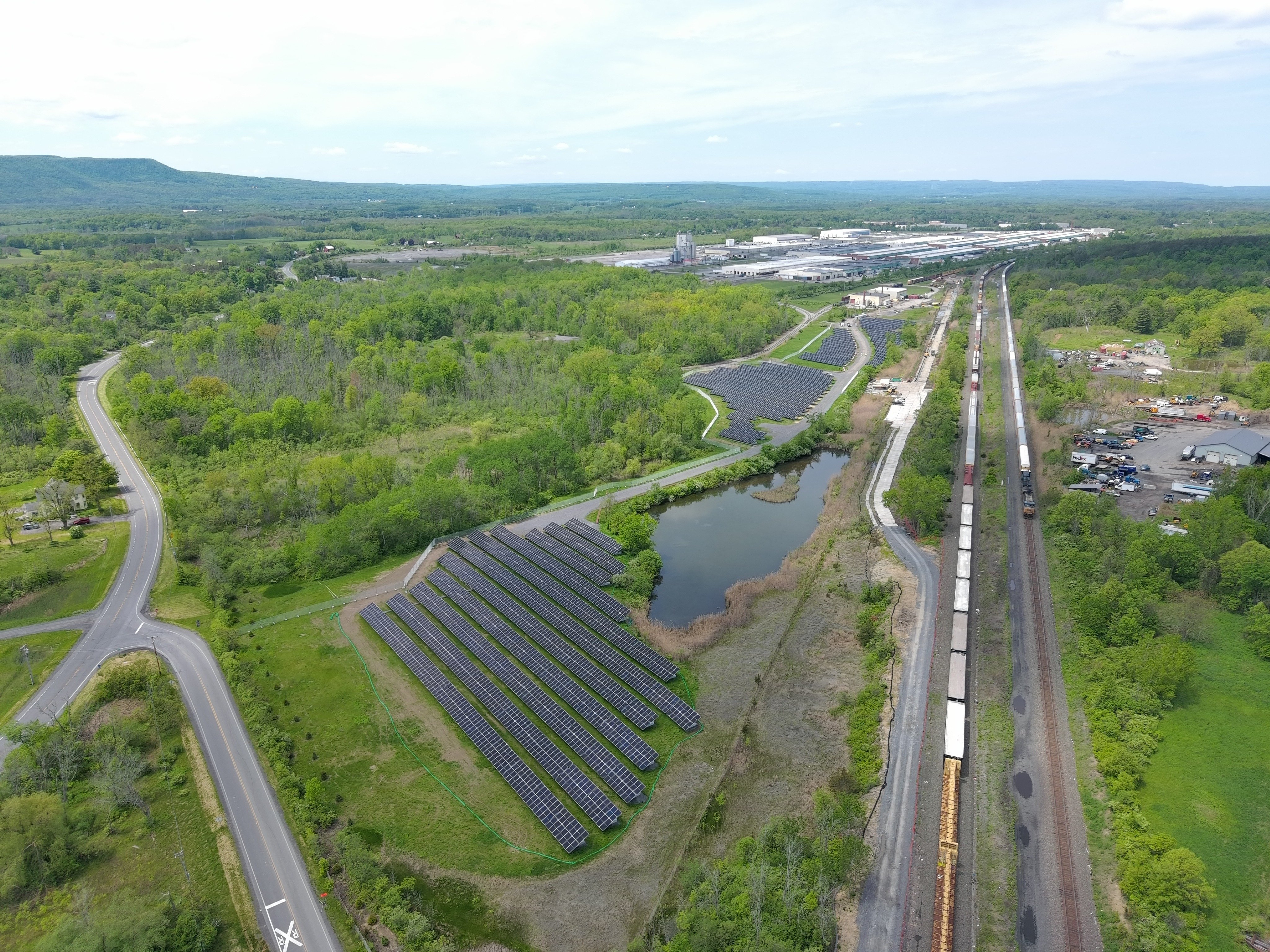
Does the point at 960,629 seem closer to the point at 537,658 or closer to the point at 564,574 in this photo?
the point at 537,658

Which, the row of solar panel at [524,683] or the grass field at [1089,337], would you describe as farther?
the grass field at [1089,337]

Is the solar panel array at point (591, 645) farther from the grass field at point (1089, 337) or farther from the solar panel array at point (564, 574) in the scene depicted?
the grass field at point (1089, 337)

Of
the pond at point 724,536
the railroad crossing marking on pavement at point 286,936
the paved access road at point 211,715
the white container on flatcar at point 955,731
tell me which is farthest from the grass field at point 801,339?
the railroad crossing marking on pavement at point 286,936

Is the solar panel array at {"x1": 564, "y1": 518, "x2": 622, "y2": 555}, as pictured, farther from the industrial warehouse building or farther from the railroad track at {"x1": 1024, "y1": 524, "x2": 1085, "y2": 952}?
the industrial warehouse building

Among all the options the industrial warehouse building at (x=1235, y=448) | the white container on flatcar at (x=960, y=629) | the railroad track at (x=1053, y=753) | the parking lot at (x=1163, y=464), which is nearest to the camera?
the railroad track at (x=1053, y=753)

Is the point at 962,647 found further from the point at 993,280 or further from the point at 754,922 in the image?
the point at 993,280

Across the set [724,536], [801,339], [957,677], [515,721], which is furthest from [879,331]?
[515,721]

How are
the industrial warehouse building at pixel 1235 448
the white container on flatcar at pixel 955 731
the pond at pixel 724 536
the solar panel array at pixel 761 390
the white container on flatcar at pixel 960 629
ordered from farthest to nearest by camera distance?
the solar panel array at pixel 761 390 → the industrial warehouse building at pixel 1235 448 → the pond at pixel 724 536 → the white container on flatcar at pixel 960 629 → the white container on flatcar at pixel 955 731
